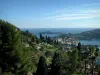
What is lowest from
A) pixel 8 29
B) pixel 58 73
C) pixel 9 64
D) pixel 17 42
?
pixel 58 73

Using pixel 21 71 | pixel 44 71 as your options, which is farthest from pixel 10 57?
A: pixel 44 71

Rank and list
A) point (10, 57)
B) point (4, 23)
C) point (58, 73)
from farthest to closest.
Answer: point (58, 73) → point (4, 23) → point (10, 57)

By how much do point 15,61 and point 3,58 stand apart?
1.02 metres

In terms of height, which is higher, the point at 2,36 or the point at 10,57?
the point at 2,36

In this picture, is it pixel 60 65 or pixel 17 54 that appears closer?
pixel 17 54

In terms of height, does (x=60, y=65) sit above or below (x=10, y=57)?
below

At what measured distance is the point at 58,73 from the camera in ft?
67.6

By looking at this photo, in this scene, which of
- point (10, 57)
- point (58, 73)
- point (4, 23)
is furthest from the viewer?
point (58, 73)

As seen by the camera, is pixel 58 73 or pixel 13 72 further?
pixel 58 73

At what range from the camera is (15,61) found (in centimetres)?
1666

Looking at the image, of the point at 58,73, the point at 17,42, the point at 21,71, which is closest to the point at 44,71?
the point at 58,73

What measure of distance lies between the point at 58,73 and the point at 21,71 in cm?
469

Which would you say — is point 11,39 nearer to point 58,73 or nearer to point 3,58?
point 3,58

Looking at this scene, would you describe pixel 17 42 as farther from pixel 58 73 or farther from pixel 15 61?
pixel 58 73
